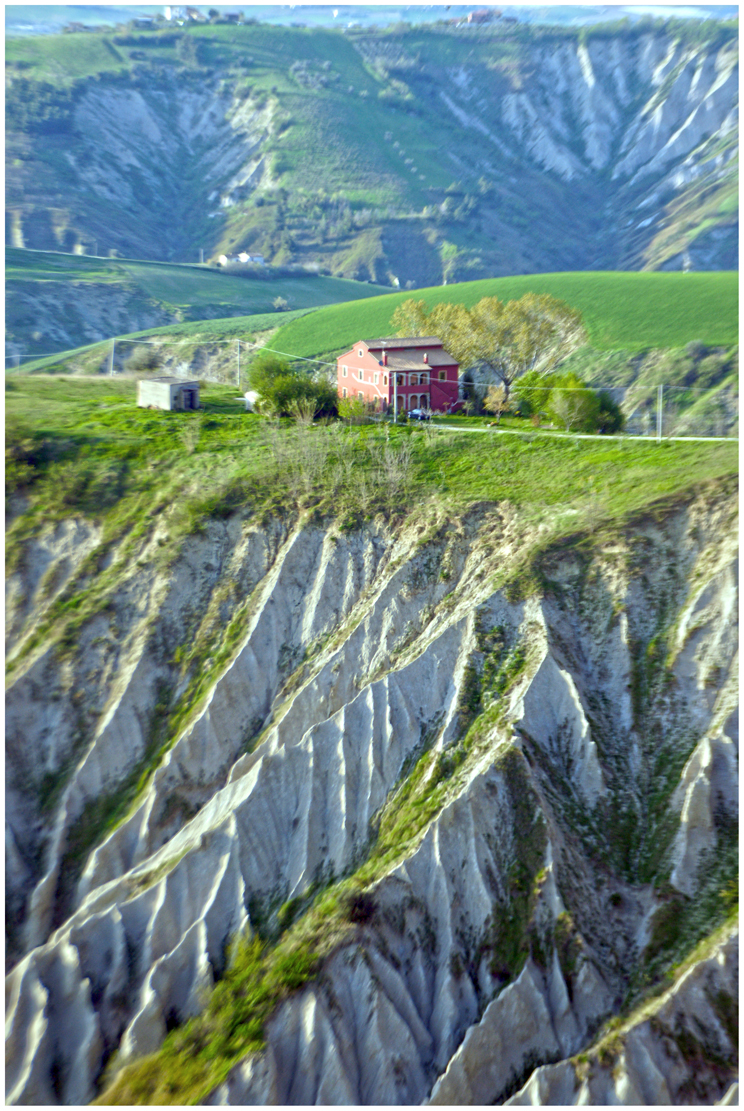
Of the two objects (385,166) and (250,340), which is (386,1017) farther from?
(385,166)

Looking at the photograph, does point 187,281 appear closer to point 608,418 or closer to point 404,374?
point 404,374

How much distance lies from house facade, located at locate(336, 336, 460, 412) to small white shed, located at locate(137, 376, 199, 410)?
32.0 feet

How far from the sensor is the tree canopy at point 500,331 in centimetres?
5425

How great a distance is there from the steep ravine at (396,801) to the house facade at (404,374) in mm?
15851

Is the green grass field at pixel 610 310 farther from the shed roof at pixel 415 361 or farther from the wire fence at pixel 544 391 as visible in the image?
the shed roof at pixel 415 361

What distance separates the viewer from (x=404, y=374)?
49656 millimetres

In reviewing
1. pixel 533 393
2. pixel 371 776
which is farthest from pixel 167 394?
pixel 371 776

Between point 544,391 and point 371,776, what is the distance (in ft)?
96.3

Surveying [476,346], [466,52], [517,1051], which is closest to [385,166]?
[466,52]

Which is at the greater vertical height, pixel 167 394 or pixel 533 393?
pixel 533 393

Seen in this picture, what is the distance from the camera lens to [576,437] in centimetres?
4300

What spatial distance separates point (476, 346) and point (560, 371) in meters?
16.2

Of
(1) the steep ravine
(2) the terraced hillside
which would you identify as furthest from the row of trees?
(1) the steep ravine

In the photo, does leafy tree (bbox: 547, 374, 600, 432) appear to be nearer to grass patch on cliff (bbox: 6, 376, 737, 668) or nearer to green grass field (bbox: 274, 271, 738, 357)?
grass patch on cliff (bbox: 6, 376, 737, 668)
